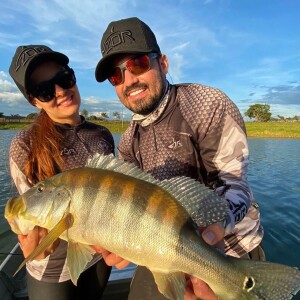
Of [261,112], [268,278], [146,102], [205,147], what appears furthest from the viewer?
[261,112]

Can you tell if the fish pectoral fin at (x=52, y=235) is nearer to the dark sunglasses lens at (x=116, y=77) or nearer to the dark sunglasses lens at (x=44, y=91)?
the dark sunglasses lens at (x=116, y=77)

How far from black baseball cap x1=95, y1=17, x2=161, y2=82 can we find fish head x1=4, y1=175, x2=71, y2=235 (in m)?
1.36

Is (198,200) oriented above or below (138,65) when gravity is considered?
below

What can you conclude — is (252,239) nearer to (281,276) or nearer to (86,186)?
(281,276)

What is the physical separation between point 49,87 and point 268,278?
277 centimetres

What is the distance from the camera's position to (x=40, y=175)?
10.7 feet

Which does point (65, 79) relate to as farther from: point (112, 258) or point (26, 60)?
point (112, 258)

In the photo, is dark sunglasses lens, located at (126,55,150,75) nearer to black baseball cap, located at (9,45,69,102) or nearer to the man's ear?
black baseball cap, located at (9,45,69,102)

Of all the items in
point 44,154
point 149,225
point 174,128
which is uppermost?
point 174,128

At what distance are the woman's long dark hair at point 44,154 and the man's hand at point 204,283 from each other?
1.82m

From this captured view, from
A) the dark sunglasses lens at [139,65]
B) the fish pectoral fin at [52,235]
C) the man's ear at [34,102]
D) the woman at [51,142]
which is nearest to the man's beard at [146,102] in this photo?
the dark sunglasses lens at [139,65]

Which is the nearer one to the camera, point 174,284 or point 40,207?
point 174,284

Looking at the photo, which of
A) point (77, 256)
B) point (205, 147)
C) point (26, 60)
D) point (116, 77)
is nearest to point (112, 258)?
point (77, 256)

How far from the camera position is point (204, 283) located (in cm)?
207
